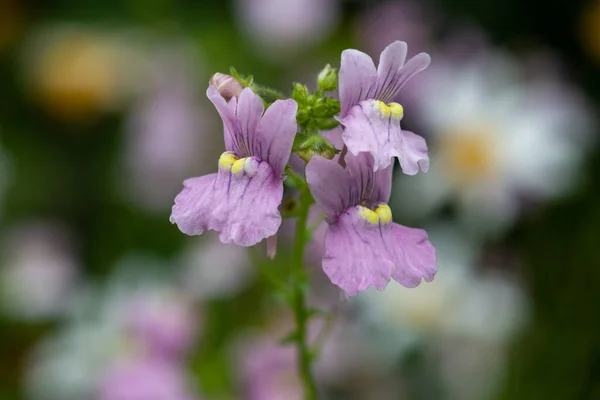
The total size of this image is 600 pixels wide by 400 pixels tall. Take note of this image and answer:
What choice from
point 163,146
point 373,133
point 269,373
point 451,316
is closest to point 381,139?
point 373,133

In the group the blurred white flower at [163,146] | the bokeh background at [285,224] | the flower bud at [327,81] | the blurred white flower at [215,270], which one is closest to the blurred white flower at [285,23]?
the bokeh background at [285,224]

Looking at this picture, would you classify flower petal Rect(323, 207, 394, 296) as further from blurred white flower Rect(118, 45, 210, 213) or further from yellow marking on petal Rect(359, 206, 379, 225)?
blurred white flower Rect(118, 45, 210, 213)

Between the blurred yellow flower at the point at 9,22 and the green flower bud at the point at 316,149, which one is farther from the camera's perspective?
the blurred yellow flower at the point at 9,22

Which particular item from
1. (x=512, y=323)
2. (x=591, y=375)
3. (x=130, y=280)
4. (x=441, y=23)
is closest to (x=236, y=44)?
(x=441, y=23)

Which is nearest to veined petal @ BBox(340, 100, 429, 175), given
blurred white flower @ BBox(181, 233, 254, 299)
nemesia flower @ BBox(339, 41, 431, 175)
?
nemesia flower @ BBox(339, 41, 431, 175)

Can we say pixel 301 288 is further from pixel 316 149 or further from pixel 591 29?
pixel 591 29

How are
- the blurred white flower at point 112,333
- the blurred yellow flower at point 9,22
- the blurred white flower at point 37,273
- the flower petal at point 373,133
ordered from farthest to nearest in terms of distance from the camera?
1. the blurred yellow flower at point 9,22
2. the blurred white flower at point 37,273
3. the blurred white flower at point 112,333
4. the flower petal at point 373,133

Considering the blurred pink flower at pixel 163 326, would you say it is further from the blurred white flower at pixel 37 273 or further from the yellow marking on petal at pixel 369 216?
the yellow marking on petal at pixel 369 216
